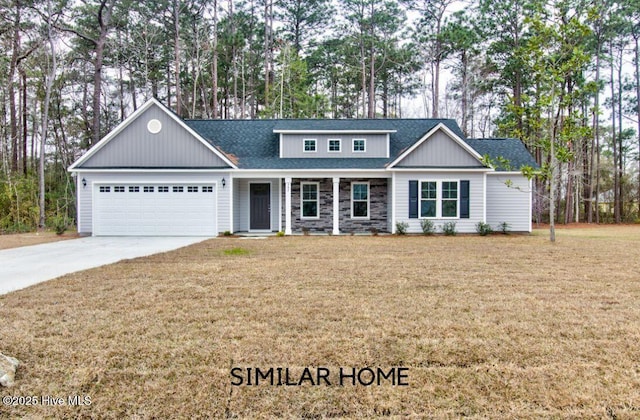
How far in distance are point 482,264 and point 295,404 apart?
6363 mm

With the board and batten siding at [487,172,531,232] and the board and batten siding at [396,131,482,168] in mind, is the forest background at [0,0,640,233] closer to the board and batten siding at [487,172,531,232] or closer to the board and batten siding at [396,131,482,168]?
the board and batten siding at [487,172,531,232]

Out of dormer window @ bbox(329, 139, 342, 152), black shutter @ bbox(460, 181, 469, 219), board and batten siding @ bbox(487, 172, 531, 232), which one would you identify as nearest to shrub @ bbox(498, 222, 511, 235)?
board and batten siding @ bbox(487, 172, 531, 232)

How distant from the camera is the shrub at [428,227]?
14508mm

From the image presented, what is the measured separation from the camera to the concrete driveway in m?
6.66

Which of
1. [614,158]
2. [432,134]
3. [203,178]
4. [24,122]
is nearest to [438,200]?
[432,134]

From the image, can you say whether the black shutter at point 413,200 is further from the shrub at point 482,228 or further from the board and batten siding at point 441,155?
the shrub at point 482,228

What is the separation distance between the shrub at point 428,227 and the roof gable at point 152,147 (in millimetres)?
7445

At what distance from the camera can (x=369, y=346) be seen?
3.52 meters

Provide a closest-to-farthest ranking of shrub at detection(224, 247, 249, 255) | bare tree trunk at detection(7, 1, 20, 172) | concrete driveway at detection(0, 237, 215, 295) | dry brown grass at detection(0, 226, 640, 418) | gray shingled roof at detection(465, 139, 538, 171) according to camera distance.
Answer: dry brown grass at detection(0, 226, 640, 418) < concrete driveway at detection(0, 237, 215, 295) < shrub at detection(224, 247, 249, 255) < gray shingled roof at detection(465, 139, 538, 171) < bare tree trunk at detection(7, 1, 20, 172)

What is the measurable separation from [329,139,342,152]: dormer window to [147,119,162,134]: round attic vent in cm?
646

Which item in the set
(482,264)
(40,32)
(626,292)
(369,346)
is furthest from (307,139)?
(40,32)

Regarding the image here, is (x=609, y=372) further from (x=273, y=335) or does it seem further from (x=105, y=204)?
(x=105, y=204)

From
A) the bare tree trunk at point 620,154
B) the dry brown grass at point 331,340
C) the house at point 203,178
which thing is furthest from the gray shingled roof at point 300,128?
the bare tree trunk at point 620,154

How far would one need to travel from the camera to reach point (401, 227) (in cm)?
1458
